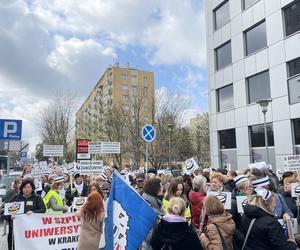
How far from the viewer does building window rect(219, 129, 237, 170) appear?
71.3 ft

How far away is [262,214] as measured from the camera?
12.8ft

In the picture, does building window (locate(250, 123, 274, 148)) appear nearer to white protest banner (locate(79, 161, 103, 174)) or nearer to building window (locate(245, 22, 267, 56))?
building window (locate(245, 22, 267, 56))

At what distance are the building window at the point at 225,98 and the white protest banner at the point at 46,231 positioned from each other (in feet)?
60.7

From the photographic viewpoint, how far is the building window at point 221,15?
23072 mm

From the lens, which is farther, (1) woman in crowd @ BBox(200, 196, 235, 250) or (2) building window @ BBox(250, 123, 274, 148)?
(2) building window @ BBox(250, 123, 274, 148)

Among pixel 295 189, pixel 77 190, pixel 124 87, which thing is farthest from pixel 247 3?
pixel 124 87

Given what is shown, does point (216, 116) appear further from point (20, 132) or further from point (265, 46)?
point (20, 132)

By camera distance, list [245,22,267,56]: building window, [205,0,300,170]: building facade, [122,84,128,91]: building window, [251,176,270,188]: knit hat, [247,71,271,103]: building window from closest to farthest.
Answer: [251,176,270,188]: knit hat
[205,0,300,170]: building facade
[247,71,271,103]: building window
[245,22,267,56]: building window
[122,84,128,91]: building window

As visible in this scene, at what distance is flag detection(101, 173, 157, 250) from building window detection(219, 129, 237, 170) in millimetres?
18206

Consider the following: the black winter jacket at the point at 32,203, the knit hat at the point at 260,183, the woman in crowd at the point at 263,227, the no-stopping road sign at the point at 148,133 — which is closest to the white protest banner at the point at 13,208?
the black winter jacket at the point at 32,203

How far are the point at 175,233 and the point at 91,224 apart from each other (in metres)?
1.75

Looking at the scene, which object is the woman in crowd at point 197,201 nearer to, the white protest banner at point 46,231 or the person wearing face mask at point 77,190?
the white protest banner at point 46,231

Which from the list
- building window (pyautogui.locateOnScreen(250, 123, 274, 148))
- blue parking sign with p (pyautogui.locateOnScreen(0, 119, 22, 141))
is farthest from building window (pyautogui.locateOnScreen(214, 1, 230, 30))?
blue parking sign with p (pyautogui.locateOnScreen(0, 119, 22, 141))

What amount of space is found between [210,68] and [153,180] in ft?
68.1
